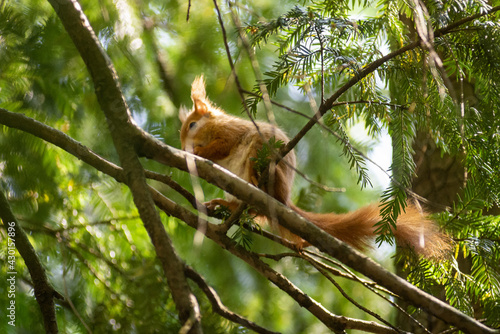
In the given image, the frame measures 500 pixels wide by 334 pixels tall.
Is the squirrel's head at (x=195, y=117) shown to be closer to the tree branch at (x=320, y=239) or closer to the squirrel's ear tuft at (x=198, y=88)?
the squirrel's ear tuft at (x=198, y=88)

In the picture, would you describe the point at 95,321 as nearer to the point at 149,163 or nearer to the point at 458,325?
the point at 149,163

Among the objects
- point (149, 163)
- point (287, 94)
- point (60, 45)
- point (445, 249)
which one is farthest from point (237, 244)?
point (287, 94)

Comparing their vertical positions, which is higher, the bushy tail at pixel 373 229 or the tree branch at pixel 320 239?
the bushy tail at pixel 373 229

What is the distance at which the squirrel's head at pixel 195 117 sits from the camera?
2.53 m

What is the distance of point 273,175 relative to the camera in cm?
128

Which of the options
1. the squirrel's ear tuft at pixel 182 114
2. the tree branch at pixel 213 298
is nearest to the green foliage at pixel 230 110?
the squirrel's ear tuft at pixel 182 114

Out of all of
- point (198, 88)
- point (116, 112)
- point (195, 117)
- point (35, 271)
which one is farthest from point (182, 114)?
point (116, 112)

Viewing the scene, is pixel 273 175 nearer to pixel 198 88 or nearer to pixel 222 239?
pixel 222 239

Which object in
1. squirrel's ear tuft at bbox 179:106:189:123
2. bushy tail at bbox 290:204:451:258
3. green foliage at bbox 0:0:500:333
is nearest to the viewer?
green foliage at bbox 0:0:500:333

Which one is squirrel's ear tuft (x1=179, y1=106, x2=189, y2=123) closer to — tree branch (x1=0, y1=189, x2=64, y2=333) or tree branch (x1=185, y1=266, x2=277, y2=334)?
tree branch (x1=0, y1=189, x2=64, y2=333)

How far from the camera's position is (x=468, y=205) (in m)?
1.44

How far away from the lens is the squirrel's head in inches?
99.5

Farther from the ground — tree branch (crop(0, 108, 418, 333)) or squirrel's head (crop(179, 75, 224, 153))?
squirrel's head (crop(179, 75, 224, 153))

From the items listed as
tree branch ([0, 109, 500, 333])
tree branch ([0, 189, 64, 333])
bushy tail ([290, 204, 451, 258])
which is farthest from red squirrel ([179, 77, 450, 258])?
tree branch ([0, 189, 64, 333])
